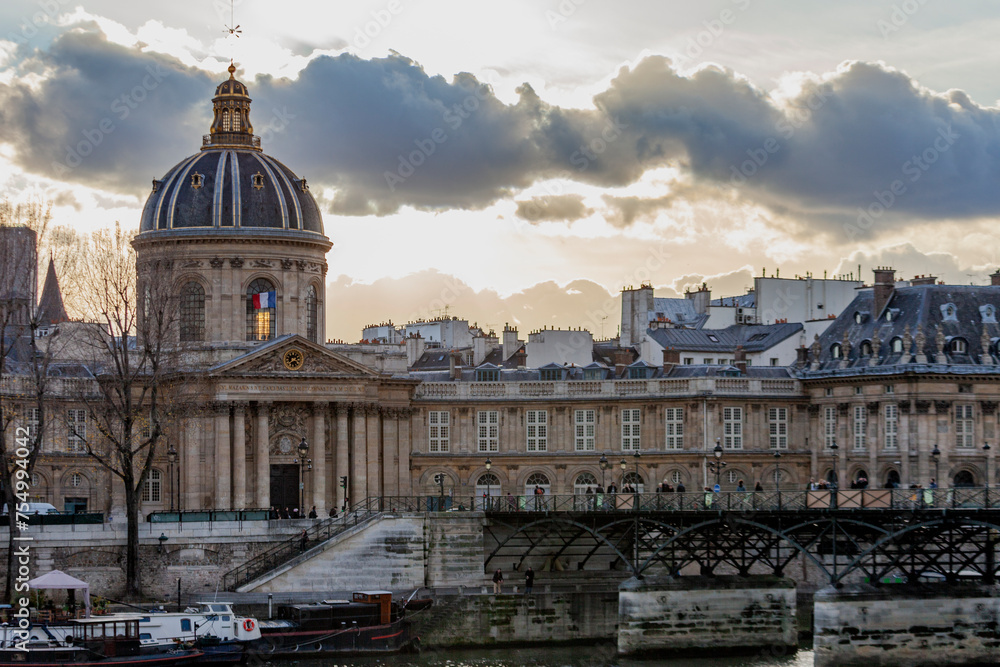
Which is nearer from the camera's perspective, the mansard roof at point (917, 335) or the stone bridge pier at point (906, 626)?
the stone bridge pier at point (906, 626)

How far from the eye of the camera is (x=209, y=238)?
97562mm

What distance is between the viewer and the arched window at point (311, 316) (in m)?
101

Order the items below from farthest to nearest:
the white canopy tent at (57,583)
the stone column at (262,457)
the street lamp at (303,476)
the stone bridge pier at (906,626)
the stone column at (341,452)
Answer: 1. the stone column at (341,452)
2. the street lamp at (303,476)
3. the stone column at (262,457)
4. the stone bridge pier at (906,626)
5. the white canopy tent at (57,583)

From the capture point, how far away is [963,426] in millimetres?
98750

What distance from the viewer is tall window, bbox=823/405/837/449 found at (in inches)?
4080

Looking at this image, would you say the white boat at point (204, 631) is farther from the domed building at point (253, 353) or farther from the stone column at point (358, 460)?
the stone column at point (358, 460)

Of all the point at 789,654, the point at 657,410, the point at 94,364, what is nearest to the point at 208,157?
the point at 94,364

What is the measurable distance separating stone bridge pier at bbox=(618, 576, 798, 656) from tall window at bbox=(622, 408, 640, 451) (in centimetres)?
2903

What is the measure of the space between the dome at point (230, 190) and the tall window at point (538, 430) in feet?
50.6

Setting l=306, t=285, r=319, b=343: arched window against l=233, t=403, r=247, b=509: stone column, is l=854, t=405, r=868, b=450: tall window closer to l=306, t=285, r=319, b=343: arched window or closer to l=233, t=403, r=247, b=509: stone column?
l=306, t=285, r=319, b=343: arched window

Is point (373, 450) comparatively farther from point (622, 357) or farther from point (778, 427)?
point (622, 357)

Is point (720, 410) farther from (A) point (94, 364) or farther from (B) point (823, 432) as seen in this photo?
(A) point (94, 364)

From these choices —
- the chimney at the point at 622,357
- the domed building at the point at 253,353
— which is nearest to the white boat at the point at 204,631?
the domed building at the point at 253,353

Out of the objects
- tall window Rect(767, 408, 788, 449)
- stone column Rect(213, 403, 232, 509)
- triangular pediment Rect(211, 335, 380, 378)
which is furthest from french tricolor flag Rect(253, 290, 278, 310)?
tall window Rect(767, 408, 788, 449)
